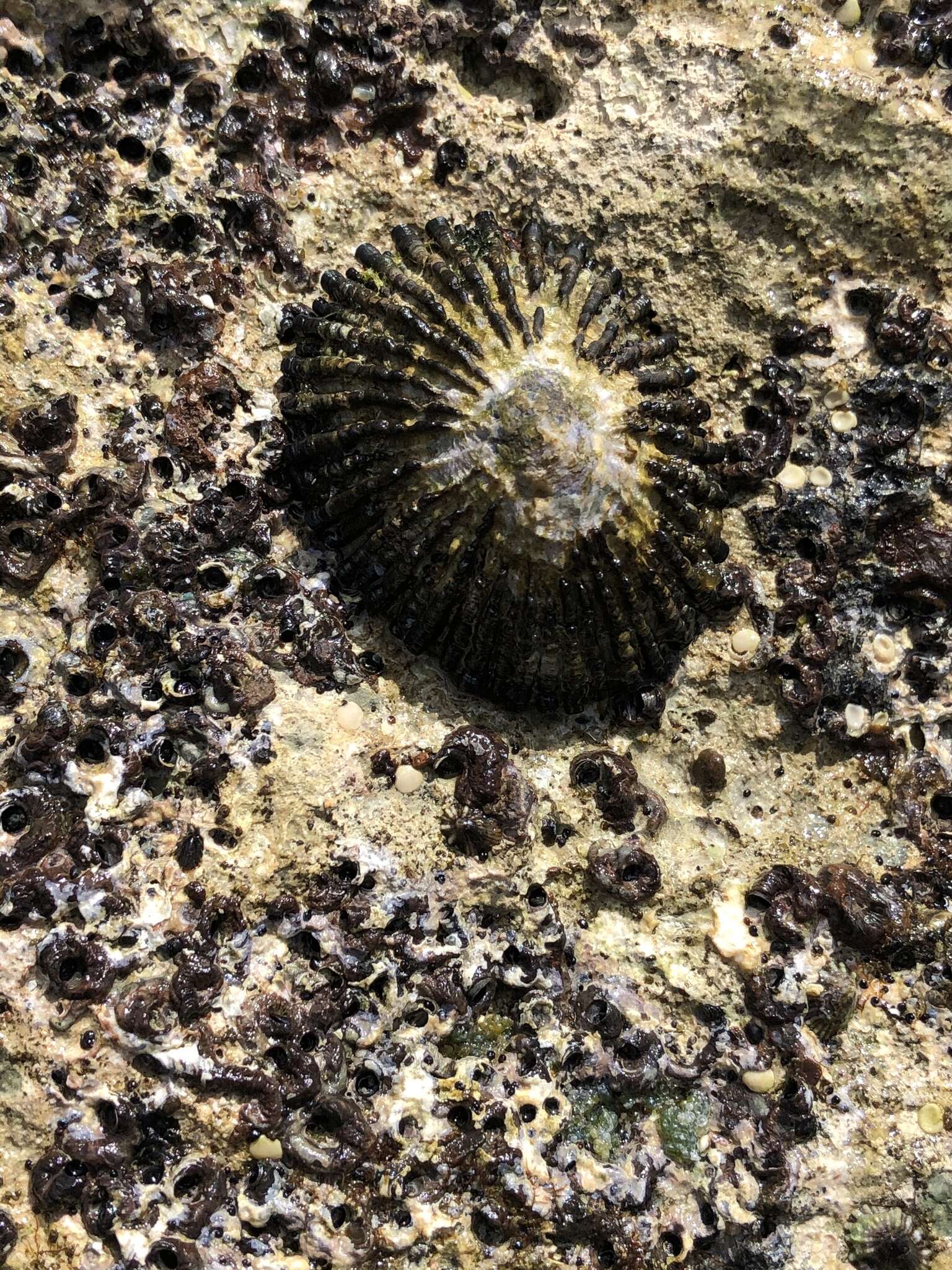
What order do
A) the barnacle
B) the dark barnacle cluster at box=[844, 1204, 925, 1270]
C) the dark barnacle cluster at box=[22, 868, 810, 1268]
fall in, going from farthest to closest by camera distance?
the barnacle → the dark barnacle cluster at box=[844, 1204, 925, 1270] → the dark barnacle cluster at box=[22, 868, 810, 1268]

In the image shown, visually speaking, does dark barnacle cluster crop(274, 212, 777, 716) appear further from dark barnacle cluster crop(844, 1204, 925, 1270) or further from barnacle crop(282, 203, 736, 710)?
dark barnacle cluster crop(844, 1204, 925, 1270)

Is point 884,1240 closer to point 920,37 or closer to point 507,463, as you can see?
point 507,463

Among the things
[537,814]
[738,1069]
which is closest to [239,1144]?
[537,814]

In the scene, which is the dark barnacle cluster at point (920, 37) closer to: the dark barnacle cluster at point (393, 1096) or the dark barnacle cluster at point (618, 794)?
the dark barnacle cluster at point (618, 794)

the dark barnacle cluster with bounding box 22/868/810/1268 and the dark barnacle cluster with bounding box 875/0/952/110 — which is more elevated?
the dark barnacle cluster with bounding box 875/0/952/110

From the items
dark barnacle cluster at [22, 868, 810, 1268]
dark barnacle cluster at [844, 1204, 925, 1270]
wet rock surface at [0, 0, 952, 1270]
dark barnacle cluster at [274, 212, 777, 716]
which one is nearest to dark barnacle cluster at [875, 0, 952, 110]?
wet rock surface at [0, 0, 952, 1270]

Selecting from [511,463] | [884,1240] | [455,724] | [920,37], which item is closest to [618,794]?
[455,724]
